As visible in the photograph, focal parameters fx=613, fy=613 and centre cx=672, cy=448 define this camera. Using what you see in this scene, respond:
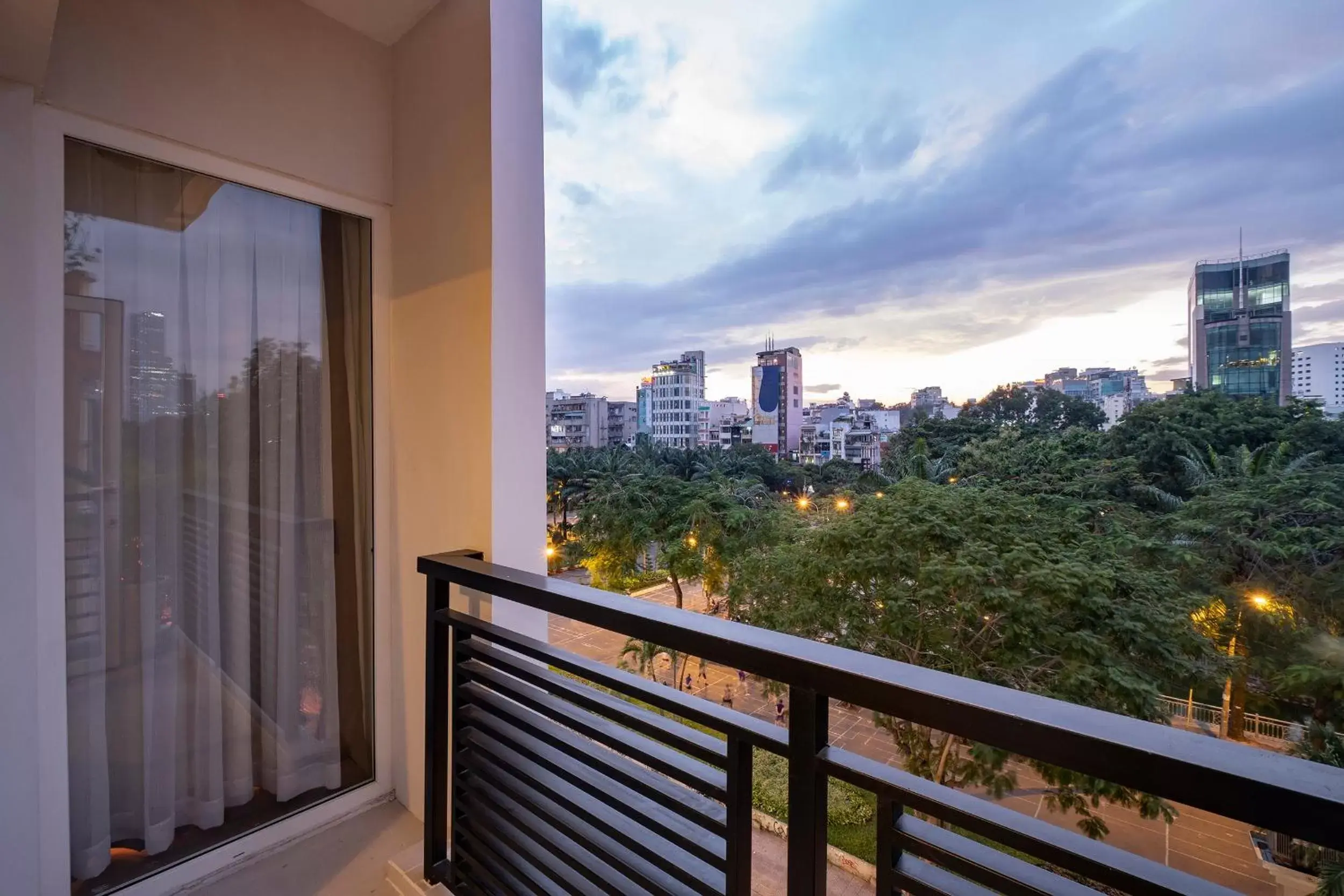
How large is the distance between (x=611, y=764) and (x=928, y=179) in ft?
4.65

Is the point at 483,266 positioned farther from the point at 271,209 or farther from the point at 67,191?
the point at 67,191

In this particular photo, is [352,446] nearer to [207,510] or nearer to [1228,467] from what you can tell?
[207,510]

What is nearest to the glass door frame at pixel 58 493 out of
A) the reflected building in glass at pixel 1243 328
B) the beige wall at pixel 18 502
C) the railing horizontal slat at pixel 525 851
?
the beige wall at pixel 18 502

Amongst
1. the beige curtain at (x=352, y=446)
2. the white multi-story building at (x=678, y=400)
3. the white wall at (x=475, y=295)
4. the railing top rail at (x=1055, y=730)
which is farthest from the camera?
the beige curtain at (x=352, y=446)

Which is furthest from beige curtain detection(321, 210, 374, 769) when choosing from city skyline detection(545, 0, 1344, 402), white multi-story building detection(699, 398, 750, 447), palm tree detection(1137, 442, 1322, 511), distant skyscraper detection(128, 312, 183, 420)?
palm tree detection(1137, 442, 1322, 511)

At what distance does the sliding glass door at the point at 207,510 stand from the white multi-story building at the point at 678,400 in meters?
0.93

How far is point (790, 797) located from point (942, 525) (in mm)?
806

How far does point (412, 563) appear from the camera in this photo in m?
1.90

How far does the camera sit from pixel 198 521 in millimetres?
1630

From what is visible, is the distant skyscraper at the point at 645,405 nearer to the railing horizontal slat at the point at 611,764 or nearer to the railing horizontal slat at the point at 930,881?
the railing horizontal slat at the point at 611,764

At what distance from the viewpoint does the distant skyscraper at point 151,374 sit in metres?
1.54

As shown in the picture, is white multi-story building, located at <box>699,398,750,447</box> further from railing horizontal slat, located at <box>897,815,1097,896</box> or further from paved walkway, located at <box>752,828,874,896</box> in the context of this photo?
railing horizontal slat, located at <box>897,815,1097,896</box>

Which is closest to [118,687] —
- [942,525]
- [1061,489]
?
[942,525]

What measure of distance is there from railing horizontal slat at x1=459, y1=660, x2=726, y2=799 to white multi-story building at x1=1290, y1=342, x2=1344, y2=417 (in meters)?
1.05
